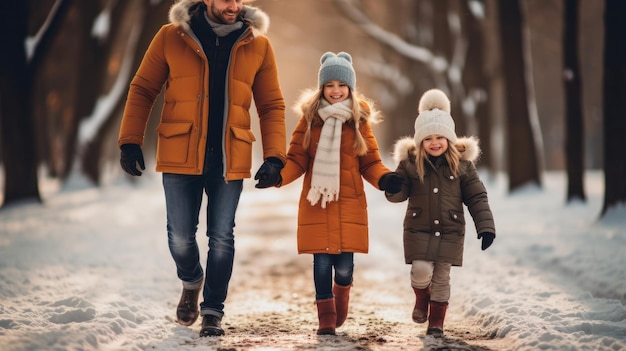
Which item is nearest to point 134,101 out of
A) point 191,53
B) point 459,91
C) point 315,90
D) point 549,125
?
point 191,53

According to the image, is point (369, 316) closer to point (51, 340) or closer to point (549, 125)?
point (51, 340)

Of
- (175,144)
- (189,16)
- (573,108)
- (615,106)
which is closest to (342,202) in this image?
(175,144)

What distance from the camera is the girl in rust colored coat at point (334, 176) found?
4.83 metres

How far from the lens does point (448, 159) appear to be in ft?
15.9

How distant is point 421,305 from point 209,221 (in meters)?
1.52

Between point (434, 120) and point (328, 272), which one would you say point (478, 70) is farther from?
point (328, 272)

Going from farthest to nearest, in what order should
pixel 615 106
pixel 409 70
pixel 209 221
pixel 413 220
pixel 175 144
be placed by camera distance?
pixel 409 70
pixel 615 106
pixel 413 220
pixel 209 221
pixel 175 144

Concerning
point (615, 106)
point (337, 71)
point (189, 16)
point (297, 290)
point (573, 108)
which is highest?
point (573, 108)

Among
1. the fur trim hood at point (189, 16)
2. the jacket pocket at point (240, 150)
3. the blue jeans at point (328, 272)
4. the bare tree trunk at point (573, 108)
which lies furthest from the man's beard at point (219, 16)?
the bare tree trunk at point (573, 108)

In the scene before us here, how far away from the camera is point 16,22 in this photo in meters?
12.5

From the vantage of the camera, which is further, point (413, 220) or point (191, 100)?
point (413, 220)

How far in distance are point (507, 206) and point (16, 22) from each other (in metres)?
9.25

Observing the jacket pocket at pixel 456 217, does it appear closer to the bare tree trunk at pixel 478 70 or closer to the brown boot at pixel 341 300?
the brown boot at pixel 341 300

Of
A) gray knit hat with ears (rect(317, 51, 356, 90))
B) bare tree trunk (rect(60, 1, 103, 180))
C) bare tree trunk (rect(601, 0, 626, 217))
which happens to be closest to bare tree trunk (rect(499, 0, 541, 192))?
bare tree trunk (rect(601, 0, 626, 217))
